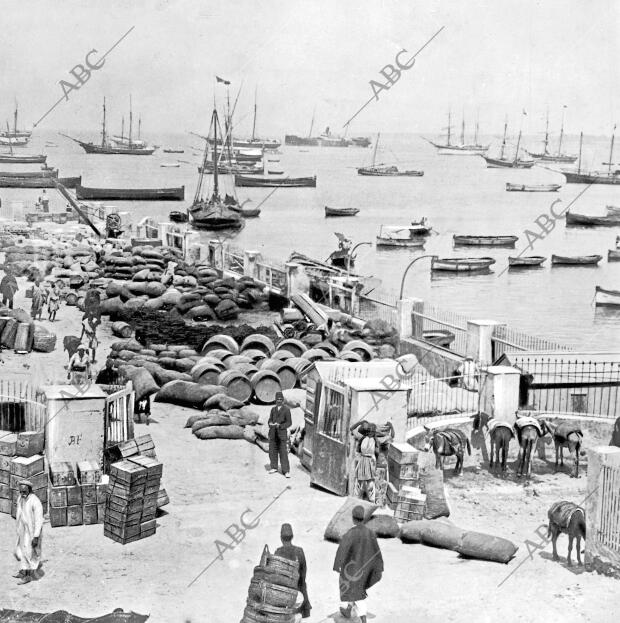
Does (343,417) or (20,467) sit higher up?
(343,417)

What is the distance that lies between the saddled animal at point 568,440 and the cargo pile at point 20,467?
28.2ft

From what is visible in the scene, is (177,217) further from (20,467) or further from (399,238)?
(20,467)

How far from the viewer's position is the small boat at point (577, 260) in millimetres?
81000

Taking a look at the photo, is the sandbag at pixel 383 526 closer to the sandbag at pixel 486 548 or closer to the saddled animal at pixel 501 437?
the sandbag at pixel 486 548

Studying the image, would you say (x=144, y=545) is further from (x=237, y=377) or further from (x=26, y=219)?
(x=26, y=219)

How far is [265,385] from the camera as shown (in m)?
21.4

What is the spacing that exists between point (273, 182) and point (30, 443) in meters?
149

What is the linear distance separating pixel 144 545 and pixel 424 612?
12.5 feet

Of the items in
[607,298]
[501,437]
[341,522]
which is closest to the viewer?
[341,522]

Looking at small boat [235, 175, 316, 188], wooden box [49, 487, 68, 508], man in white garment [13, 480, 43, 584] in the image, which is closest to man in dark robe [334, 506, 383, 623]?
man in white garment [13, 480, 43, 584]

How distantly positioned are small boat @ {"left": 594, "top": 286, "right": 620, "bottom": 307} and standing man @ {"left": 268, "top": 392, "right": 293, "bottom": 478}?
49.2 meters

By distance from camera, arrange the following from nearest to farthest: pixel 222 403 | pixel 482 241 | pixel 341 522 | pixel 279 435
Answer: pixel 341 522 < pixel 279 435 < pixel 222 403 < pixel 482 241

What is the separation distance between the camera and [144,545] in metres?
13.1

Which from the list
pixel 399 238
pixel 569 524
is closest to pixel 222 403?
pixel 569 524
